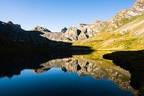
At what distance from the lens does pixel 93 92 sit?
47625 millimetres

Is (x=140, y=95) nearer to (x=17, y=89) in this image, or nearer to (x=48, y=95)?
(x=48, y=95)

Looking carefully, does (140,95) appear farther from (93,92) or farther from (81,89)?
(81,89)

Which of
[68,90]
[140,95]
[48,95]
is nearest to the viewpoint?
[140,95]

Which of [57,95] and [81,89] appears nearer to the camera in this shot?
[57,95]

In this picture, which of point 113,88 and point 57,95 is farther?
point 113,88

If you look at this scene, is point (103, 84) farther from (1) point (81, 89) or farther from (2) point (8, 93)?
(2) point (8, 93)

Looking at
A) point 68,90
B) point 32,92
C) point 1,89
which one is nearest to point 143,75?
point 68,90

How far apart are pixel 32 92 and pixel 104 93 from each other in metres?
19.3

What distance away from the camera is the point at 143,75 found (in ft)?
172

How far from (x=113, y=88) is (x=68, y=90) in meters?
13.0

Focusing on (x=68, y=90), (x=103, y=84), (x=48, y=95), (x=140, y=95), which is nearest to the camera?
(x=140, y=95)

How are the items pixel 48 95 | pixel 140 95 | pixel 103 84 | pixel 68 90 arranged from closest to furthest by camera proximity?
pixel 140 95
pixel 48 95
pixel 68 90
pixel 103 84

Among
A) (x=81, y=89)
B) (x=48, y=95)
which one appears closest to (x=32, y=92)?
(x=48, y=95)

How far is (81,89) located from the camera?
5116 cm
